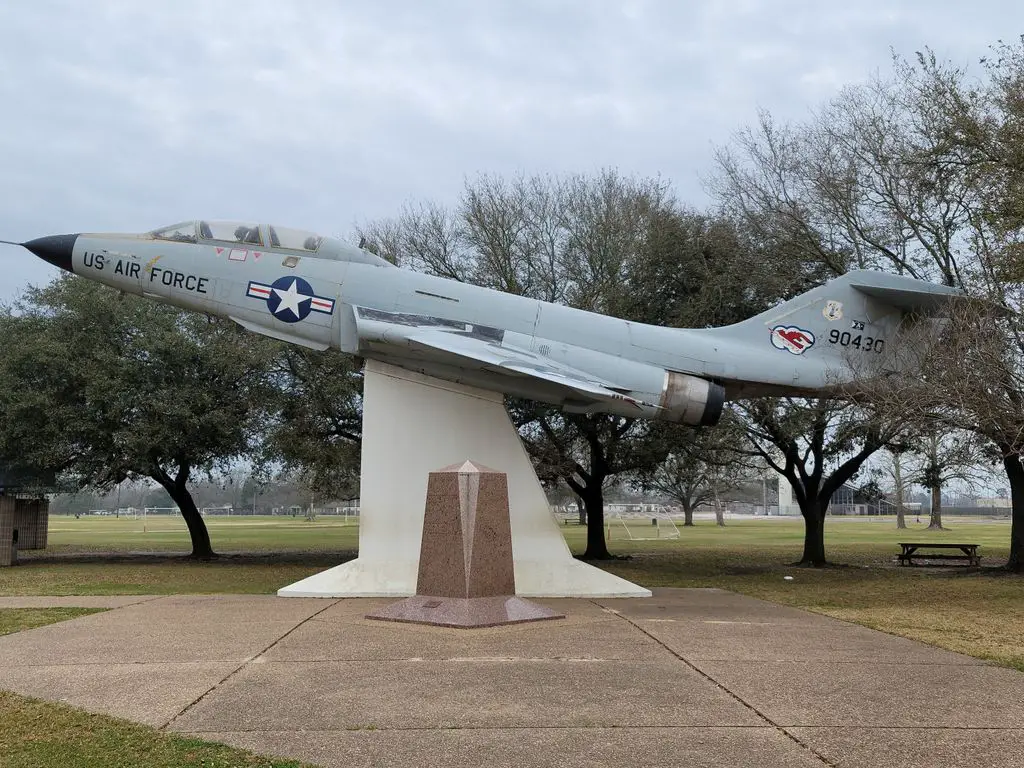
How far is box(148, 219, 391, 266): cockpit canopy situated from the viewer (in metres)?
13.7

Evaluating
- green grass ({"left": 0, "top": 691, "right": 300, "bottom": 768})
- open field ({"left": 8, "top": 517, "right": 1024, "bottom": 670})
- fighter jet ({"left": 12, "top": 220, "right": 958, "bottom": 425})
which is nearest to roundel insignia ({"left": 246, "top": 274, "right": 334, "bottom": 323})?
fighter jet ({"left": 12, "top": 220, "right": 958, "bottom": 425})

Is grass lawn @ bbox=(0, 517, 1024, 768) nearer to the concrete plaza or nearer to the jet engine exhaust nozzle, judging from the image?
the concrete plaza

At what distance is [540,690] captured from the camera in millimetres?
6574

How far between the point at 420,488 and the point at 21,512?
21.9 meters

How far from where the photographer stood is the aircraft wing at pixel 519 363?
12.2 m

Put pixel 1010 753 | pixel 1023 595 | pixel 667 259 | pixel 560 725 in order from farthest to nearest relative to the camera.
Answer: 1. pixel 667 259
2. pixel 1023 595
3. pixel 560 725
4. pixel 1010 753

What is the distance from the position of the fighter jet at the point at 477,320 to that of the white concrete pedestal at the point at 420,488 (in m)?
0.48

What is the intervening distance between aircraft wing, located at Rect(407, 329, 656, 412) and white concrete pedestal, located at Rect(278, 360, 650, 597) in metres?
1.18

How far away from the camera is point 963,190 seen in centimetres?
1783

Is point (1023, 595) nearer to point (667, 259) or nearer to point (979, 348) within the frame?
point (979, 348)

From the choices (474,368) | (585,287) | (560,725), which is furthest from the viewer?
(585,287)

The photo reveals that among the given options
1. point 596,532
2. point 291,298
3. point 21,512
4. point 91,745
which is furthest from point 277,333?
point 21,512

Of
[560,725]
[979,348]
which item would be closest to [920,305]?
[979,348]

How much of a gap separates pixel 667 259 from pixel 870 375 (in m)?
8.21
